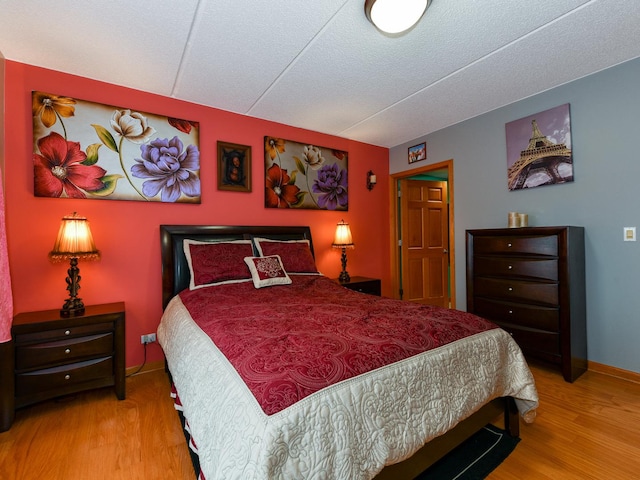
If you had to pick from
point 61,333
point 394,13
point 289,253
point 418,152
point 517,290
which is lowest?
point 61,333

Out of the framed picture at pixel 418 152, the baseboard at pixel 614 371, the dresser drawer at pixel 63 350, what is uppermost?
the framed picture at pixel 418 152

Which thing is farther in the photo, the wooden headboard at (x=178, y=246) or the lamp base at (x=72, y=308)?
the wooden headboard at (x=178, y=246)

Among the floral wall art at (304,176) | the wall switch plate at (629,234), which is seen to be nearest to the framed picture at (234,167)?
the floral wall art at (304,176)

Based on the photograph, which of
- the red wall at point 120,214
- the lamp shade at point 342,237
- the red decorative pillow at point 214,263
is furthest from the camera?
the lamp shade at point 342,237

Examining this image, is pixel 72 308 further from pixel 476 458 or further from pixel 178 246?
pixel 476 458

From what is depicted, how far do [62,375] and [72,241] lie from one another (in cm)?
91

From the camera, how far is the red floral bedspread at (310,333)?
97 centimetres

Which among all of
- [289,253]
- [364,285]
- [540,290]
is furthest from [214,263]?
[540,290]

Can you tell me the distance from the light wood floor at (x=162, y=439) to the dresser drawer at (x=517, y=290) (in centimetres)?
67

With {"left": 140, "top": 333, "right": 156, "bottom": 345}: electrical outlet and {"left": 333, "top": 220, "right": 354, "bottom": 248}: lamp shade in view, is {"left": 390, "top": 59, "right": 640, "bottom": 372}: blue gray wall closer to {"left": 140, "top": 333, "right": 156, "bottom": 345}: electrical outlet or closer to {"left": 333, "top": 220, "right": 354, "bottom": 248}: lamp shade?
{"left": 333, "top": 220, "right": 354, "bottom": 248}: lamp shade

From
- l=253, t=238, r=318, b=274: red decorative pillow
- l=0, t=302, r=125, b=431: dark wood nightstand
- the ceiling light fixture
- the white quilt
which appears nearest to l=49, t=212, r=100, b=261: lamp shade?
l=0, t=302, r=125, b=431: dark wood nightstand

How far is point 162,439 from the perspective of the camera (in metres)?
1.67

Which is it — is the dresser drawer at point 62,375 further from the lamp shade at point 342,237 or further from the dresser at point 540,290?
the dresser at point 540,290

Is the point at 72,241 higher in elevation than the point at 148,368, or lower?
higher
